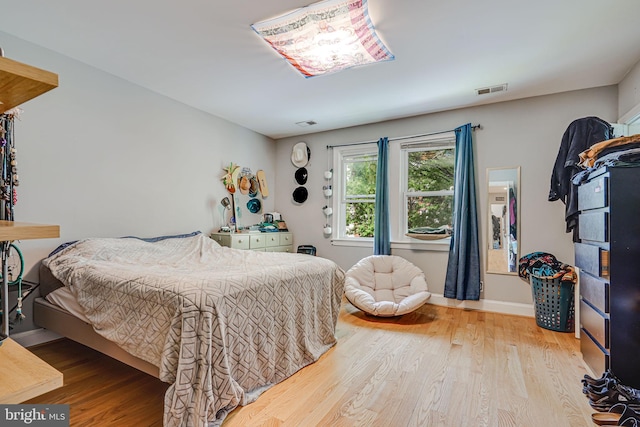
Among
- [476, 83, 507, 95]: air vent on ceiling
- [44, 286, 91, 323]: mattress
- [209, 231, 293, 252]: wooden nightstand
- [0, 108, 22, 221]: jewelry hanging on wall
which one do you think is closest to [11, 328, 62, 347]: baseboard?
[44, 286, 91, 323]: mattress

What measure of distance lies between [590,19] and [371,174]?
2766 millimetres

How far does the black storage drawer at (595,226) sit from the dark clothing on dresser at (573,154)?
53 cm

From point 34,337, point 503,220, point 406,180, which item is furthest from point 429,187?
point 34,337

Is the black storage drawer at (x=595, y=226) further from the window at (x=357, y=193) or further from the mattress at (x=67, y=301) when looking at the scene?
the mattress at (x=67, y=301)

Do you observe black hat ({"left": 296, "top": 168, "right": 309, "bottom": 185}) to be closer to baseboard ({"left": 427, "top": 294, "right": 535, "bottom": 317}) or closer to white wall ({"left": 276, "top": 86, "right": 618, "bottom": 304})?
white wall ({"left": 276, "top": 86, "right": 618, "bottom": 304})

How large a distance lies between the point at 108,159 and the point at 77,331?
1.59 meters

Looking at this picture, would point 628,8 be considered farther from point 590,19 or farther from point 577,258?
point 577,258

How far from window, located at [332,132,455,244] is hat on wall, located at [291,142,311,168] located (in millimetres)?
468

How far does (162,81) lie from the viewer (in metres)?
3.09

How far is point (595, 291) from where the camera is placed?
204 cm

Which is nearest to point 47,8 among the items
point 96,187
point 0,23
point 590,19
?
point 0,23

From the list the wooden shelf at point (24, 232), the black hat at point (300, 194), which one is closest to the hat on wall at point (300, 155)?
the black hat at point (300, 194)

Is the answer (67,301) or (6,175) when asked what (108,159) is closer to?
(67,301)

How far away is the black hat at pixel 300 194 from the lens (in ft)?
16.0
